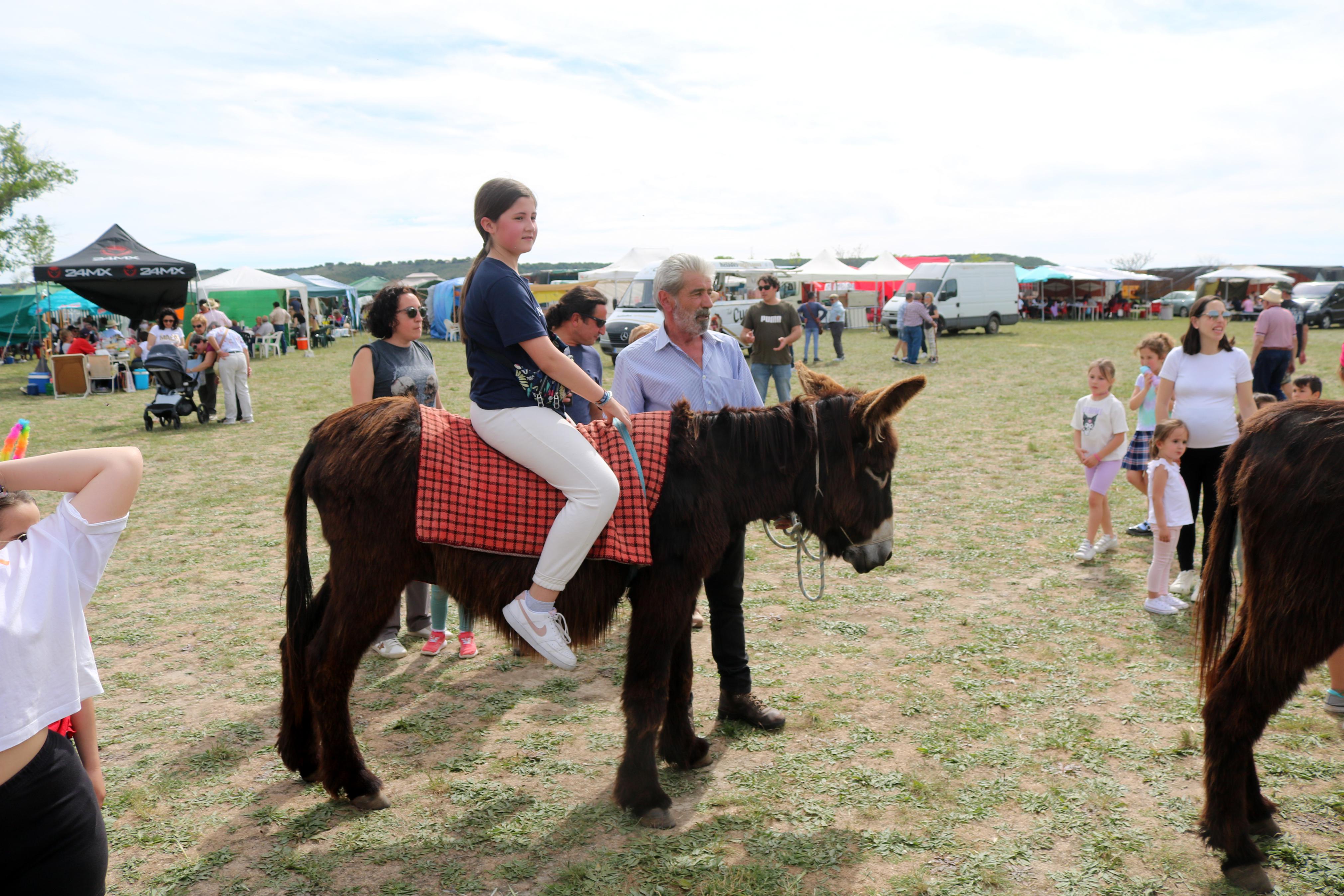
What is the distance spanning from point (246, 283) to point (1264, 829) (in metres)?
35.4

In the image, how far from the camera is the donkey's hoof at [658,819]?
10.8 feet

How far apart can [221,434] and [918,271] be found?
25788 mm

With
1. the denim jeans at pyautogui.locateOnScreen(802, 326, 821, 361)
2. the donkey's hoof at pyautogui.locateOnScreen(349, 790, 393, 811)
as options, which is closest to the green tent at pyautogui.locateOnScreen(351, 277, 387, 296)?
the denim jeans at pyautogui.locateOnScreen(802, 326, 821, 361)

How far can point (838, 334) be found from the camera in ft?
75.0

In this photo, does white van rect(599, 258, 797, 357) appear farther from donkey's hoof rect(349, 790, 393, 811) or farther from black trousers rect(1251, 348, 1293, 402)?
donkey's hoof rect(349, 790, 393, 811)

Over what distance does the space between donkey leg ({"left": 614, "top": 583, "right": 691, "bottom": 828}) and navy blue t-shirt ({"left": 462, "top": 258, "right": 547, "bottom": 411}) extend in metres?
0.96

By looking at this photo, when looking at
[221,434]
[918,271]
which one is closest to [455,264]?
[918,271]

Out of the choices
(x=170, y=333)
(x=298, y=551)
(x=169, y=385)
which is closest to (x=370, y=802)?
(x=298, y=551)

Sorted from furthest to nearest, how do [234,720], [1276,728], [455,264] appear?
[455,264] < [234,720] < [1276,728]

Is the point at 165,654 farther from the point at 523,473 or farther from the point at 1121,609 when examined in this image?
the point at 1121,609

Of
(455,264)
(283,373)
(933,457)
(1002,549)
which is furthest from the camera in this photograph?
(455,264)

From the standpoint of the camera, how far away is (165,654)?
503cm

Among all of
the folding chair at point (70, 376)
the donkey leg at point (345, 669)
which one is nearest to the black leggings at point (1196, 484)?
the donkey leg at point (345, 669)

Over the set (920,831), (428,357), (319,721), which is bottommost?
(920,831)
